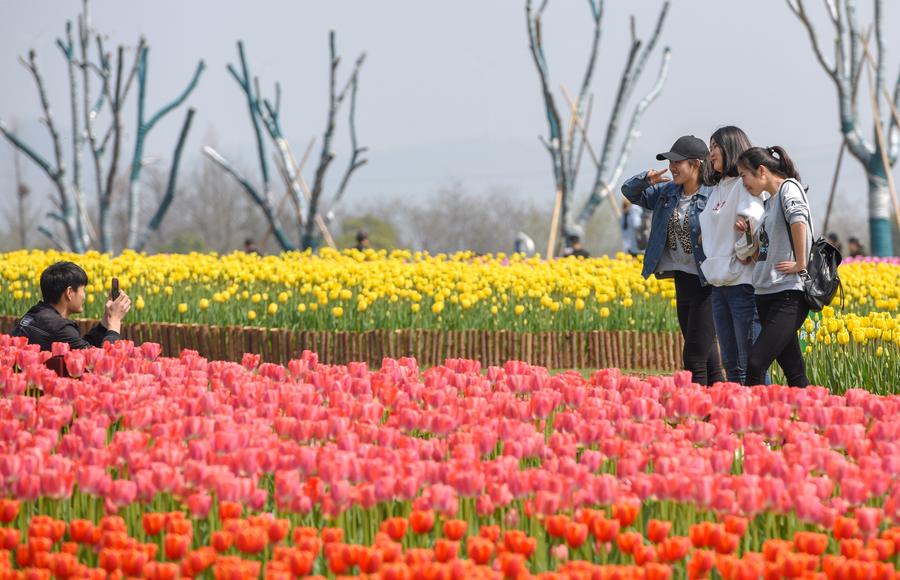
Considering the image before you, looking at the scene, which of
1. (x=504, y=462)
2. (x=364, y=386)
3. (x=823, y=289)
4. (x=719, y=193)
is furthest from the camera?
(x=719, y=193)

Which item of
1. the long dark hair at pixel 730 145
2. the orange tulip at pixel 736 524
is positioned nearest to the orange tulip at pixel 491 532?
the orange tulip at pixel 736 524

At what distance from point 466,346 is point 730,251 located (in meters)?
4.04

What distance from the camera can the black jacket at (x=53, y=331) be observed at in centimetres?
701

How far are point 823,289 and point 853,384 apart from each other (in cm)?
109

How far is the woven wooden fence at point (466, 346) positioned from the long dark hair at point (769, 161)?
3925 mm

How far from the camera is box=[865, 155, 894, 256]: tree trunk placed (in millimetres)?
23391

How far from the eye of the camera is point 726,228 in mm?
6793

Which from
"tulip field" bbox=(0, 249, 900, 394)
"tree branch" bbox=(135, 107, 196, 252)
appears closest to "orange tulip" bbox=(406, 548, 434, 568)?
"tulip field" bbox=(0, 249, 900, 394)

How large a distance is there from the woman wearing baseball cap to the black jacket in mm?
3146

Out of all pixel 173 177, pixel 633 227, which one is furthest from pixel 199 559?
pixel 173 177

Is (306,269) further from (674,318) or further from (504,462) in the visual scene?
(504,462)

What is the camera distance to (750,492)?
3.45 meters

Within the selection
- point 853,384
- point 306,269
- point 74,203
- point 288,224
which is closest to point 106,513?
point 853,384

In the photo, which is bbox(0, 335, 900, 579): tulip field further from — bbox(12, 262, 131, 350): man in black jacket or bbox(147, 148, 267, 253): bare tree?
bbox(147, 148, 267, 253): bare tree
